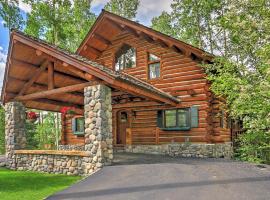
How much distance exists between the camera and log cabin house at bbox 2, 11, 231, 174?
10.6 m

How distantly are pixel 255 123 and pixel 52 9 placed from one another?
65.1 feet

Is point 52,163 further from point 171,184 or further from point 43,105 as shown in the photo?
point 43,105

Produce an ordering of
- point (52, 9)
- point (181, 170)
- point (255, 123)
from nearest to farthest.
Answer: point (181, 170), point (255, 123), point (52, 9)

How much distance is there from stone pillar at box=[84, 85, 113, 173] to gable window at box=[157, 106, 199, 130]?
6002 millimetres

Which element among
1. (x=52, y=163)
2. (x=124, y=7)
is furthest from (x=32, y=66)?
(x=124, y=7)

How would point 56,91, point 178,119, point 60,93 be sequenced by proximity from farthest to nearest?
point 178,119, point 60,93, point 56,91

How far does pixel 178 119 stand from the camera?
15.8 meters

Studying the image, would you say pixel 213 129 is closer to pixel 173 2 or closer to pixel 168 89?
pixel 168 89

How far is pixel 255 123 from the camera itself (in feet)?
40.7

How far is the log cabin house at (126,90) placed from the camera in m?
10.6

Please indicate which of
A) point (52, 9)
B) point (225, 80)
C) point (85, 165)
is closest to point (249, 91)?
point (225, 80)

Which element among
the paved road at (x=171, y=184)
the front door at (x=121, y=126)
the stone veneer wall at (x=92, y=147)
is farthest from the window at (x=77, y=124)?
the paved road at (x=171, y=184)

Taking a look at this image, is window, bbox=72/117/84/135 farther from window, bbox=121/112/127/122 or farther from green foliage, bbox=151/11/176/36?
green foliage, bbox=151/11/176/36

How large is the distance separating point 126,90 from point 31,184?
4484 mm
